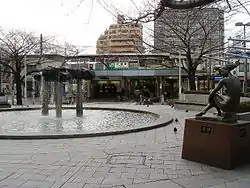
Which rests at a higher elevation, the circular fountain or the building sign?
the building sign

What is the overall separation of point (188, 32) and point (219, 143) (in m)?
20.1

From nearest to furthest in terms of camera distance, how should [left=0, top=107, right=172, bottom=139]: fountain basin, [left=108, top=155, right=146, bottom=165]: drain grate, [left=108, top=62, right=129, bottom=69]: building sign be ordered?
[left=108, top=155, right=146, bottom=165]: drain grate, [left=0, top=107, right=172, bottom=139]: fountain basin, [left=108, top=62, right=129, bottom=69]: building sign

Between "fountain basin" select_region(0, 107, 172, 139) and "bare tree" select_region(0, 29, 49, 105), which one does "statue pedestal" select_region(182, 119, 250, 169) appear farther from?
"bare tree" select_region(0, 29, 49, 105)

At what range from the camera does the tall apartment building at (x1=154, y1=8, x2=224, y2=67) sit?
24266mm

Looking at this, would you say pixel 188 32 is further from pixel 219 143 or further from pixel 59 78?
pixel 219 143

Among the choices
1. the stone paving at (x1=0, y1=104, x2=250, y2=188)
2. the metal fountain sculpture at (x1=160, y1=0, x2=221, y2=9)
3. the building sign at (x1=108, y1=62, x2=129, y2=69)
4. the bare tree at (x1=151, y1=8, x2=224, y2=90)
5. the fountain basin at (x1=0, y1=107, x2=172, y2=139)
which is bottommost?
the stone paving at (x1=0, y1=104, x2=250, y2=188)

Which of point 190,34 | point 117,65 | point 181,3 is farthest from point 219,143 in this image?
point 117,65

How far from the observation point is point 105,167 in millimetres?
6344

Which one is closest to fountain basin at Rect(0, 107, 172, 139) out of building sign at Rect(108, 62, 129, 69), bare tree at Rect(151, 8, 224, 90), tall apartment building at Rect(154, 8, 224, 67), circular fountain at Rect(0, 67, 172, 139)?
circular fountain at Rect(0, 67, 172, 139)

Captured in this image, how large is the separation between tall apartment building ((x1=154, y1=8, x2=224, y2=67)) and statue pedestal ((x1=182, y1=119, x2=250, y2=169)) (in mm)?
17505

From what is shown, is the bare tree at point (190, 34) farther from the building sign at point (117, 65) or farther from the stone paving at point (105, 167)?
the stone paving at point (105, 167)

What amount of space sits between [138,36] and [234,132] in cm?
2135

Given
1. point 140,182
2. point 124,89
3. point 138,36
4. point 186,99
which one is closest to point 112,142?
point 140,182

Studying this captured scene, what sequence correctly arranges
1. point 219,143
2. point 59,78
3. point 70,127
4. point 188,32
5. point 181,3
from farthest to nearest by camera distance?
1. point 188,32
2. point 59,78
3. point 70,127
4. point 219,143
5. point 181,3
